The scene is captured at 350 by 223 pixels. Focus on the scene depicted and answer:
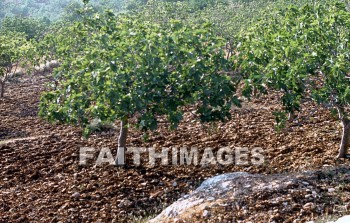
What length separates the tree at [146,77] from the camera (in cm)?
742

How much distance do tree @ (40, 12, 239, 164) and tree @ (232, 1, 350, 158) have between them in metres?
0.64

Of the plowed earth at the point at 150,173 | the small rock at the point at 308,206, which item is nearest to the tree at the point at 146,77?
the plowed earth at the point at 150,173

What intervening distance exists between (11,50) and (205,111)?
13739 millimetres

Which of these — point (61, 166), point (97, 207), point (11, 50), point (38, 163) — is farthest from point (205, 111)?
point (11, 50)

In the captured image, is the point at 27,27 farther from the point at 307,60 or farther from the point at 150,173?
the point at 307,60

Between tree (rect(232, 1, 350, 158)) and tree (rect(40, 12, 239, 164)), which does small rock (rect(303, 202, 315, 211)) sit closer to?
tree (rect(232, 1, 350, 158))

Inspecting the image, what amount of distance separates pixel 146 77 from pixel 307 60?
2454 mm

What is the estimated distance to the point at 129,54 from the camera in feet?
24.5

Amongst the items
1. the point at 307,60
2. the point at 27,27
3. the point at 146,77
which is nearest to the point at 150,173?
the point at 146,77

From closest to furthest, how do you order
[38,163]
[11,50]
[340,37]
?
[340,37] → [38,163] → [11,50]

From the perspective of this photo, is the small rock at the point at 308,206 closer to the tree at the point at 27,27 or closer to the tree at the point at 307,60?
the tree at the point at 307,60

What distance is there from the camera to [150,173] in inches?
359

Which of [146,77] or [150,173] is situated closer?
[146,77]

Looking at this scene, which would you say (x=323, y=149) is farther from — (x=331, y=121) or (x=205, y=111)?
(x=205, y=111)
